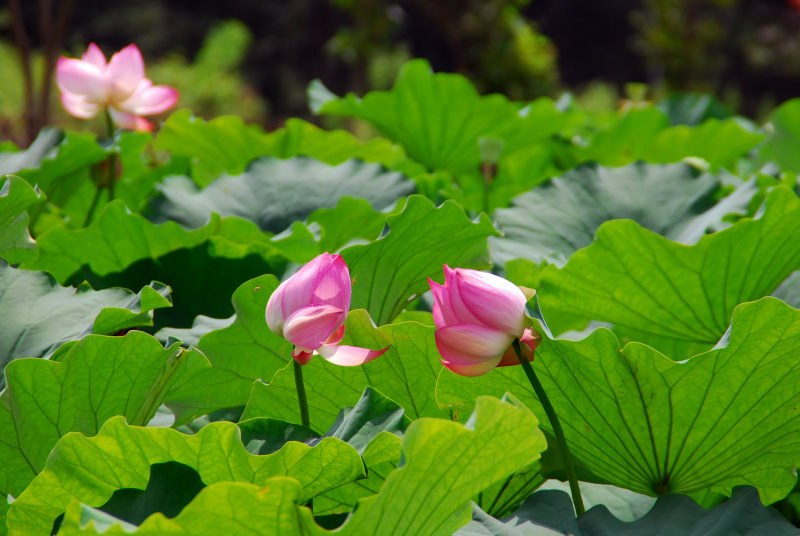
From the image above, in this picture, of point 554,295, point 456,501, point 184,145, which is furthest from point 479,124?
point 456,501

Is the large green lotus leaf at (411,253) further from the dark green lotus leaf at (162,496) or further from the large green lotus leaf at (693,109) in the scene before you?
the large green lotus leaf at (693,109)

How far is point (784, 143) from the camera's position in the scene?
1.33m

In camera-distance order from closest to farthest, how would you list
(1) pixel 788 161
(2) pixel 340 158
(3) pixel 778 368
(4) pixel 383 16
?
(3) pixel 778 368, (2) pixel 340 158, (1) pixel 788 161, (4) pixel 383 16

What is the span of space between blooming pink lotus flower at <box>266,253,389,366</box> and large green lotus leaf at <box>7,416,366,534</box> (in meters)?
0.07

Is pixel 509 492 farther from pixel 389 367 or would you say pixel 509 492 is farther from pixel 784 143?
pixel 784 143

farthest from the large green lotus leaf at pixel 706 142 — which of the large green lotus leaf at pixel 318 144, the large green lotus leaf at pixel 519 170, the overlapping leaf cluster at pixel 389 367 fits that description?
the large green lotus leaf at pixel 318 144

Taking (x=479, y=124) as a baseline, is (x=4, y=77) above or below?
below

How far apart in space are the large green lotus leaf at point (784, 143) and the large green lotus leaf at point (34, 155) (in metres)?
1.25

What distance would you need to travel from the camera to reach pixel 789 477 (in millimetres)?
500

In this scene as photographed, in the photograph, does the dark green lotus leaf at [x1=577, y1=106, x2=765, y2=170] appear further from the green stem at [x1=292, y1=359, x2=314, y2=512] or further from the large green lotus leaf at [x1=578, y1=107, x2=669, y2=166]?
the green stem at [x1=292, y1=359, x2=314, y2=512]

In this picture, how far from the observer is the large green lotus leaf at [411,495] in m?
0.32

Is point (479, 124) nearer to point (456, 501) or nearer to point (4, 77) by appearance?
point (456, 501)

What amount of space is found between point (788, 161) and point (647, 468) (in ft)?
3.47

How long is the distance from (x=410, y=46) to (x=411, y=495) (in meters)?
14.8
